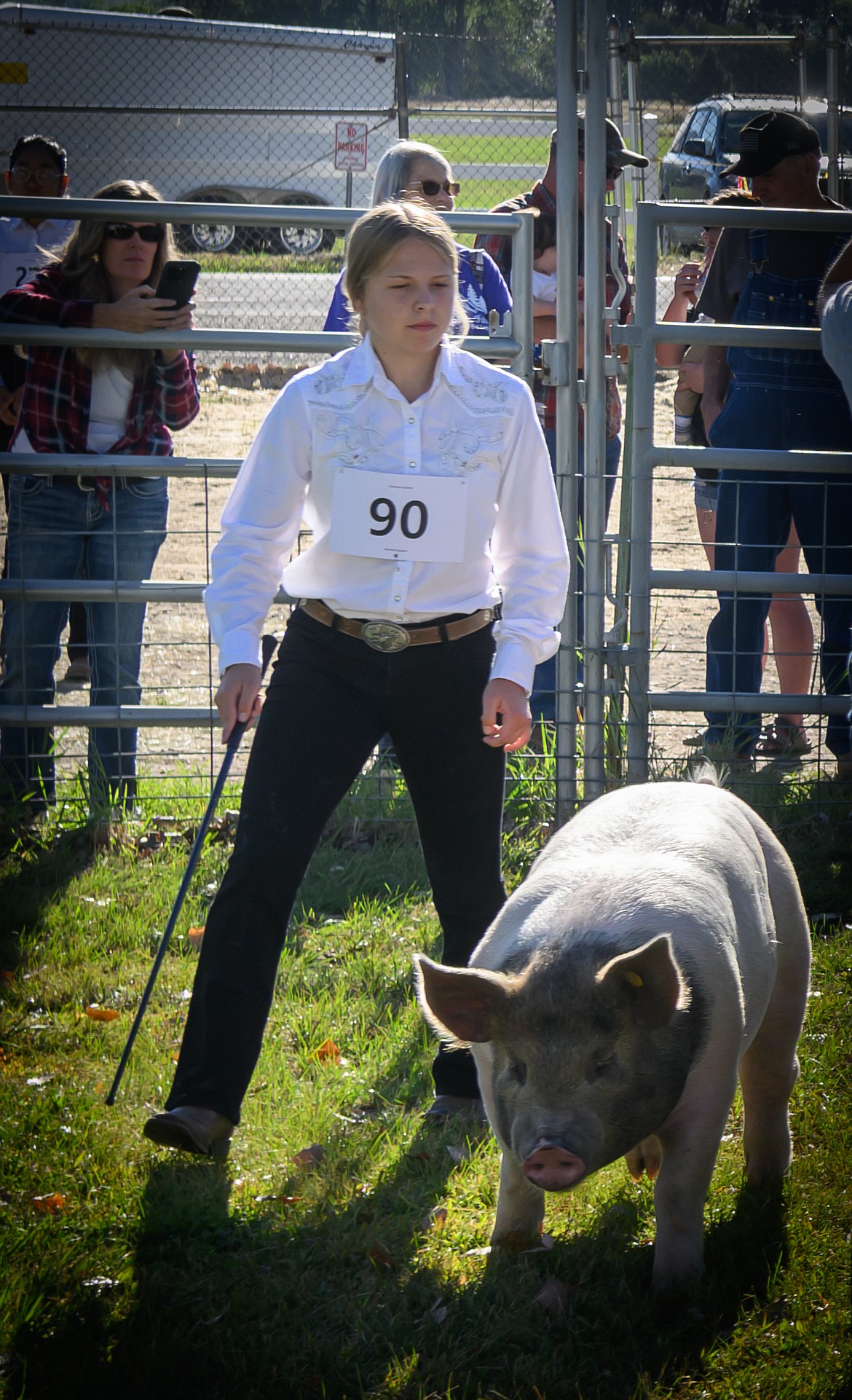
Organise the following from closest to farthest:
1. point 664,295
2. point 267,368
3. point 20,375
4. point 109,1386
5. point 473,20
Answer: point 109,1386 → point 20,375 → point 267,368 → point 664,295 → point 473,20

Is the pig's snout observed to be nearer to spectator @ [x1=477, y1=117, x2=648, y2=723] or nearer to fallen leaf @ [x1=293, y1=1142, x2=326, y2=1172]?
fallen leaf @ [x1=293, y1=1142, x2=326, y2=1172]

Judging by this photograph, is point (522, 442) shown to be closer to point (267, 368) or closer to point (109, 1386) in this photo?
point (109, 1386)

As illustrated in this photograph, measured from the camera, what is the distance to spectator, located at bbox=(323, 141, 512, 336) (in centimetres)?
470

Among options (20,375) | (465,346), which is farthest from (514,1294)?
(20,375)

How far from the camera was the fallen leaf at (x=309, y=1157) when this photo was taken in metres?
3.24

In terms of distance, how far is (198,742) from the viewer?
6.14 metres

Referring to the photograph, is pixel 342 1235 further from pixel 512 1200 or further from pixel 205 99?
pixel 205 99

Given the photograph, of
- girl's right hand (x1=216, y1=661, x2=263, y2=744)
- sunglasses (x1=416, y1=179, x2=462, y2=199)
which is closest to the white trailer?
sunglasses (x1=416, y1=179, x2=462, y2=199)

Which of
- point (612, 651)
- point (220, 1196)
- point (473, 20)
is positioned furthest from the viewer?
point (473, 20)

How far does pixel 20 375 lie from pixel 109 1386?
4454 millimetres

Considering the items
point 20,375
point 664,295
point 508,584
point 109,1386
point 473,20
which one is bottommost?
point 109,1386

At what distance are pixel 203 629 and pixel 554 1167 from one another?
524cm

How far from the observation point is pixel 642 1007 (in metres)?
2.51

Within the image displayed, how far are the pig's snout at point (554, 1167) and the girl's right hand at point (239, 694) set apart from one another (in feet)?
4.04
